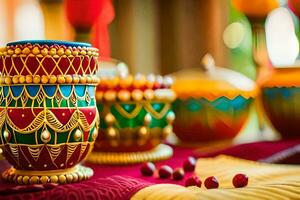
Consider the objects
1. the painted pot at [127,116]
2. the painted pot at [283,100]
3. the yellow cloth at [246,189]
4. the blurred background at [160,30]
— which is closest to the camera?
the yellow cloth at [246,189]

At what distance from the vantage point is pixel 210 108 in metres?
0.99

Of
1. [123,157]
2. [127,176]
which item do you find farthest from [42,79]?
[123,157]

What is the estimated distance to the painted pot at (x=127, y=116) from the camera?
771 millimetres

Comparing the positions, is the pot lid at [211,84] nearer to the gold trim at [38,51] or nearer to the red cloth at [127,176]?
the red cloth at [127,176]

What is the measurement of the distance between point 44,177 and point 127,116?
216mm

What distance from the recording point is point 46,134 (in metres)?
0.56

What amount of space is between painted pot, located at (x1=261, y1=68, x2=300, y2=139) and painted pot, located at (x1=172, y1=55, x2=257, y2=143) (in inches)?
1.4

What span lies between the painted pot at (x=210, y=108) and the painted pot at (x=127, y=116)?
199 mm

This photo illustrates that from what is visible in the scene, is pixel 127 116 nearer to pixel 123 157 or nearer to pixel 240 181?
pixel 123 157

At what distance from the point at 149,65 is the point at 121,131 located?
6.54ft

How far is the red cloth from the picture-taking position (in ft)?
1.72

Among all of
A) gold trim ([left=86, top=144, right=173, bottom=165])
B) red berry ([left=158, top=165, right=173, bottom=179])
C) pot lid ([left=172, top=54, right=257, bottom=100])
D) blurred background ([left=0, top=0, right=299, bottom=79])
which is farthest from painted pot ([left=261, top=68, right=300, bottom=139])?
blurred background ([left=0, top=0, right=299, bottom=79])

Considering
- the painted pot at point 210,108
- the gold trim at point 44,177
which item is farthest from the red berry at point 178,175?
the painted pot at point 210,108

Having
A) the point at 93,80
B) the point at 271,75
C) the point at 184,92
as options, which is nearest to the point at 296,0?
the point at 271,75
